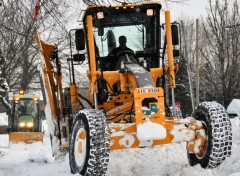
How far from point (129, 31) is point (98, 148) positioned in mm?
3031

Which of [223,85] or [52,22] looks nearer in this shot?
[52,22]

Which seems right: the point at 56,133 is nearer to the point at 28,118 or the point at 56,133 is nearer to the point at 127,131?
the point at 127,131

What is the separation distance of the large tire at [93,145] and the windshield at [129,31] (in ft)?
6.95

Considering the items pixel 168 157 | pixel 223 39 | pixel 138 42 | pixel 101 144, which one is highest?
pixel 223 39

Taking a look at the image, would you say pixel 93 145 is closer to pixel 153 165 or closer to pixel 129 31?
pixel 153 165

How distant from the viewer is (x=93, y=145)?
586cm

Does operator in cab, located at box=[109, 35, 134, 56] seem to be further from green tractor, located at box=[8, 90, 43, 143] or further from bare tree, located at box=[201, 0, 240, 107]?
bare tree, located at box=[201, 0, 240, 107]

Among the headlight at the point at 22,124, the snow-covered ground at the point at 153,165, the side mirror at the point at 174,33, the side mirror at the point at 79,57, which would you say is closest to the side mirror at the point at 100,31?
the side mirror at the point at 79,57

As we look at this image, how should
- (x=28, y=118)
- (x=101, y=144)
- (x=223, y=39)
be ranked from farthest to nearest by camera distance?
(x=223, y=39) → (x=28, y=118) → (x=101, y=144)

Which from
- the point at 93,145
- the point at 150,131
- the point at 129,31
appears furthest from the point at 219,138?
the point at 129,31

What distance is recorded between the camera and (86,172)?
5.91 m

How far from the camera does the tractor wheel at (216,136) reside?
6.37 m

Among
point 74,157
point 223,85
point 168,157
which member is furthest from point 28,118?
point 74,157

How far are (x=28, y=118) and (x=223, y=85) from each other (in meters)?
9.80
